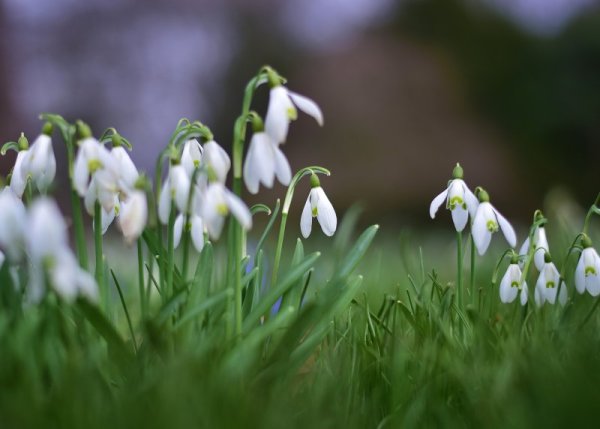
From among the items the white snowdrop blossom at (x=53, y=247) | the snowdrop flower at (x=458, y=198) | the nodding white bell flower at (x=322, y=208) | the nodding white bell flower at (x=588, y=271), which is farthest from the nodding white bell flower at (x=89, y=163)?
the nodding white bell flower at (x=588, y=271)

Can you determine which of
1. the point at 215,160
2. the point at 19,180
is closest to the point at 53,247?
the point at 215,160

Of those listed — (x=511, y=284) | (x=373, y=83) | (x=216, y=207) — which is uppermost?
(x=373, y=83)

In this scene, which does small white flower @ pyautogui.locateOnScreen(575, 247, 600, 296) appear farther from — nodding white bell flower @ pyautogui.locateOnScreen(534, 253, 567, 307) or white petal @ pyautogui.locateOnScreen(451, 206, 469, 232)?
white petal @ pyautogui.locateOnScreen(451, 206, 469, 232)

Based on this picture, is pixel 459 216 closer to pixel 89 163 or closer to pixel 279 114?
pixel 279 114

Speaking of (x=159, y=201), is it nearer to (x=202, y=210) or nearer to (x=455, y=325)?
(x=202, y=210)

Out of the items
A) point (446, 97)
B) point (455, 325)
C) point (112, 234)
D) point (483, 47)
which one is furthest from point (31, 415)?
point (483, 47)

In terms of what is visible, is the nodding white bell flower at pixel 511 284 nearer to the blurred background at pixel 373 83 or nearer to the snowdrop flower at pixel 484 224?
the snowdrop flower at pixel 484 224

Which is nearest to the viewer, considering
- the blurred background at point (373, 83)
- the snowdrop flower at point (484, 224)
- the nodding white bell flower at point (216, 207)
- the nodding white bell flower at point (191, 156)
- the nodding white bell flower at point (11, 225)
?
the nodding white bell flower at point (11, 225)
